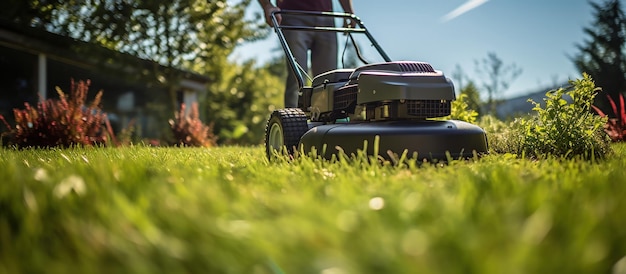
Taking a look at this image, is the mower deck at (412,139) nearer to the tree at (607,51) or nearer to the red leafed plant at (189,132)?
the red leafed plant at (189,132)

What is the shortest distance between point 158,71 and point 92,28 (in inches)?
65.8

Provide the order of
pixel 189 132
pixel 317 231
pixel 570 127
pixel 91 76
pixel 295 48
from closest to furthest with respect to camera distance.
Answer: pixel 317 231 → pixel 570 127 → pixel 295 48 → pixel 189 132 → pixel 91 76

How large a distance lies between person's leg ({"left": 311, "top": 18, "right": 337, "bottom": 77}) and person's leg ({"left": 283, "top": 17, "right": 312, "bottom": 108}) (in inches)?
3.7

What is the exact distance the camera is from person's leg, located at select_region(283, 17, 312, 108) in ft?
17.3

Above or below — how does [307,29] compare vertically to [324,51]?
above

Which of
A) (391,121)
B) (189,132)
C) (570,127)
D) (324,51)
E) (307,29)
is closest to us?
(391,121)

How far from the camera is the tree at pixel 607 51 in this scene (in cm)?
1317

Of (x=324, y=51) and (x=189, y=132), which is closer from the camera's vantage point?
(x=324, y=51)

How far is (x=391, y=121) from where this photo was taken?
3506 mm

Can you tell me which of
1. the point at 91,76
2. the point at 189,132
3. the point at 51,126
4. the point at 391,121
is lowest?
the point at 189,132

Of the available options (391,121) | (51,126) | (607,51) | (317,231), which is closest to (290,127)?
(391,121)

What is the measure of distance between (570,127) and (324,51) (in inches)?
93.1

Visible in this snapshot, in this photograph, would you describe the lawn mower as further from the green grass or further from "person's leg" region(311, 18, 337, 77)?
"person's leg" region(311, 18, 337, 77)

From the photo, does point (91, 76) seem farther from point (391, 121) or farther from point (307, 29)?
point (391, 121)
